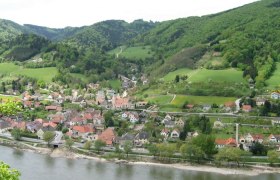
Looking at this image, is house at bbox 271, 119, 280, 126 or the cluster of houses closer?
the cluster of houses

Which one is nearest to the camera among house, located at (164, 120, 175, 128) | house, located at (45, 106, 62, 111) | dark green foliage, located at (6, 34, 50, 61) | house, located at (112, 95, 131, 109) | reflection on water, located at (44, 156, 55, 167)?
reflection on water, located at (44, 156, 55, 167)

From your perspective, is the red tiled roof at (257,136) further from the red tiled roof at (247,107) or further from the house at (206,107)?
the house at (206,107)

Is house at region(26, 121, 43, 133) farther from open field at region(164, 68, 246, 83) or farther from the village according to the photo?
open field at region(164, 68, 246, 83)

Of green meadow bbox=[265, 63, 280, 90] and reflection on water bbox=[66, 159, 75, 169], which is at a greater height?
green meadow bbox=[265, 63, 280, 90]

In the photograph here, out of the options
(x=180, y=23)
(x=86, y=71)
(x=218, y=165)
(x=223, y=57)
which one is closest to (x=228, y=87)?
(x=223, y=57)

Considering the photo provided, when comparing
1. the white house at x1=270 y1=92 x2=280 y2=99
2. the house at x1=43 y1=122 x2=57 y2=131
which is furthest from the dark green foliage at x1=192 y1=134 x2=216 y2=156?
the house at x1=43 y1=122 x2=57 y2=131

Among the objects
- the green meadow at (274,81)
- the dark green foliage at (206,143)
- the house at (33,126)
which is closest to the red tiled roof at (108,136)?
the house at (33,126)

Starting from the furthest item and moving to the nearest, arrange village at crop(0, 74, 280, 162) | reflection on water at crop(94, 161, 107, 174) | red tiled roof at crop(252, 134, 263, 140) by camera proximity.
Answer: village at crop(0, 74, 280, 162), red tiled roof at crop(252, 134, 263, 140), reflection on water at crop(94, 161, 107, 174)

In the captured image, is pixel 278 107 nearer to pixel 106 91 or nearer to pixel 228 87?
pixel 228 87

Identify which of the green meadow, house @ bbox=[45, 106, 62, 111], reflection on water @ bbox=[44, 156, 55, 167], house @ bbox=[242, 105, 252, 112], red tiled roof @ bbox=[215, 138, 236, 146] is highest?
the green meadow
